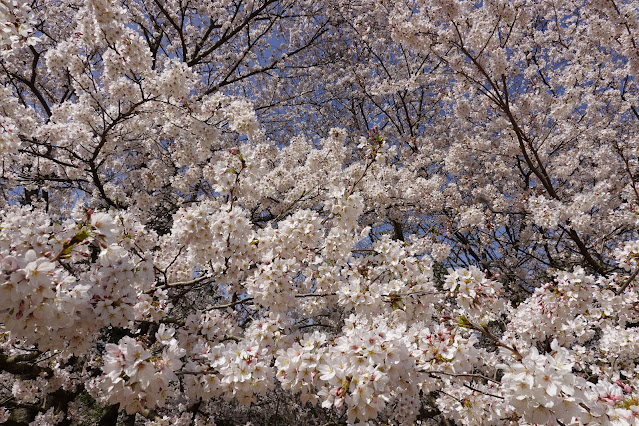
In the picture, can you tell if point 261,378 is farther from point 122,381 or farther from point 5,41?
point 5,41

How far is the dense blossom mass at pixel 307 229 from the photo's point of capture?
2.24 m

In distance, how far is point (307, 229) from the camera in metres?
3.48

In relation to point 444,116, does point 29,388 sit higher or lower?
lower

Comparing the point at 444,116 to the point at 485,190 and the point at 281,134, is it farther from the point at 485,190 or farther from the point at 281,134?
the point at 281,134

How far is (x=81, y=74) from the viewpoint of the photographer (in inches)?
223

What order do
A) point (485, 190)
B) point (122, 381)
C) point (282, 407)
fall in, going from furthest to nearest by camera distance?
point (485, 190)
point (282, 407)
point (122, 381)

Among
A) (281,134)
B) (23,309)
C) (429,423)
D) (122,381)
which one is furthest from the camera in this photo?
(281,134)

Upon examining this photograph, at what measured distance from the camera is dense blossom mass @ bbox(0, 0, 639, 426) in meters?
2.24

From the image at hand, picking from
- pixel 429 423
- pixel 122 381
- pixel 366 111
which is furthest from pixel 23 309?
pixel 366 111

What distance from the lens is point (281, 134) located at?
41.5 ft

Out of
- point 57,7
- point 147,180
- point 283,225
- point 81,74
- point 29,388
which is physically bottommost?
point 29,388

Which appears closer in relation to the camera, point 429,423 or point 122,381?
point 122,381

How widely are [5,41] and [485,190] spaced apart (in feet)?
33.8

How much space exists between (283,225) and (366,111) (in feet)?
35.4
